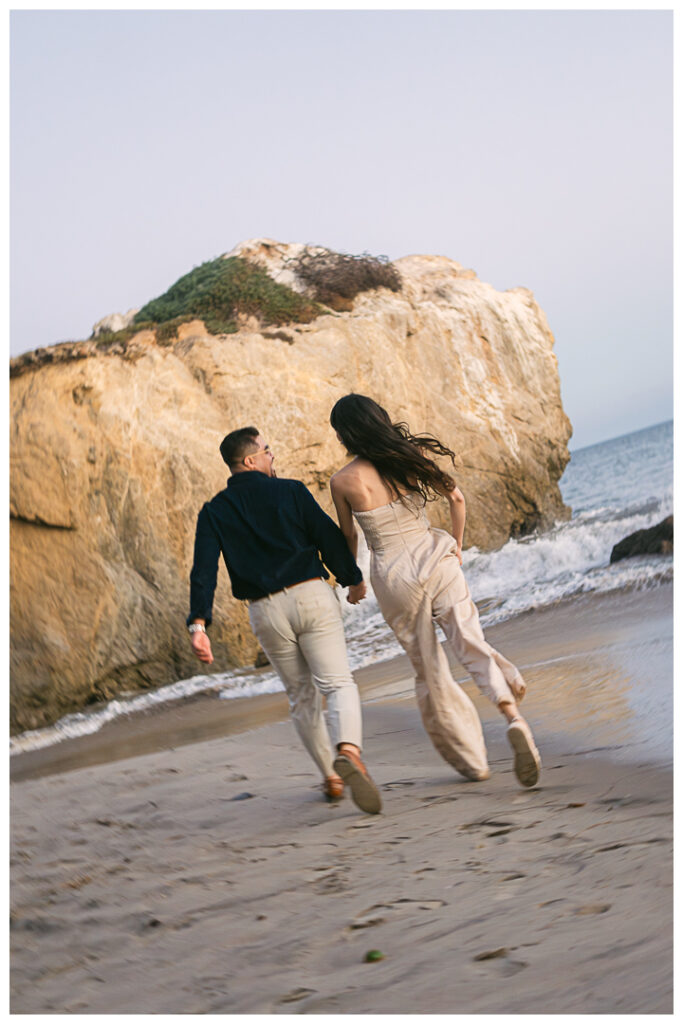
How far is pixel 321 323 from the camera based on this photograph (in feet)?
44.8

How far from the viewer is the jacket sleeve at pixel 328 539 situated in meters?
4.06

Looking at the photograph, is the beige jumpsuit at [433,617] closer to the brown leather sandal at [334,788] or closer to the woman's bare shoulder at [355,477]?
the woman's bare shoulder at [355,477]

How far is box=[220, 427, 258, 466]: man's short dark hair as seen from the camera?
4.14 m

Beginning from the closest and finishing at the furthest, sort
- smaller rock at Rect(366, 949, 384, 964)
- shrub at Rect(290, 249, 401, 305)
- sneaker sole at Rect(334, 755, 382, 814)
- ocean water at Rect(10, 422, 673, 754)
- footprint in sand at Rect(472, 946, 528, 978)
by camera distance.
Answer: footprint in sand at Rect(472, 946, 528, 978) < smaller rock at Rect(366, 949, 384, 964) < sneaker sole at Rect(334, 755, 382, 814) < ocean water at Rect(10, 422, 673, 754) < shrub at Rect(290, 249, 401, 305)

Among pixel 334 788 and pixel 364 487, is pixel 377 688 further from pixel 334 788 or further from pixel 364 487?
pixel 364 487

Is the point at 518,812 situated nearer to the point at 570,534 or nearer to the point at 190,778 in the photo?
the point at 190,778

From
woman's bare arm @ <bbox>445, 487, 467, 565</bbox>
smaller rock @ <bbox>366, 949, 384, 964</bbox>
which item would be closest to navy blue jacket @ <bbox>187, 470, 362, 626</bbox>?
woman's bare arm @ <bbox>445, 487, 467, 565</bbox>

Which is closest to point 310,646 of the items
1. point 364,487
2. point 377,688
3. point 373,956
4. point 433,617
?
point 433,617

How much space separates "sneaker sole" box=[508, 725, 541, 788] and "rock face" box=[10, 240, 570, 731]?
6751 mm

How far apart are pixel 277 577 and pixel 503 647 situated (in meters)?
4.01

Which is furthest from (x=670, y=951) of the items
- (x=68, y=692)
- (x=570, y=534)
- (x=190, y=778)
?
(x=570, y=534)

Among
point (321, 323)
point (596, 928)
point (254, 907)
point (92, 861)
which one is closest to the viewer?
point (596, 928)

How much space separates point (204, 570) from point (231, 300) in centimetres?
1125

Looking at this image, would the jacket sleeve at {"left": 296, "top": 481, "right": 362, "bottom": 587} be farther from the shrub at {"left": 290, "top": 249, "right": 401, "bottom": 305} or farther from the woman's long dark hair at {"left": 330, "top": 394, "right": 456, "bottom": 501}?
the shrub at {"left": 290, "top": 249, "right": 401, "bottom": 305}
